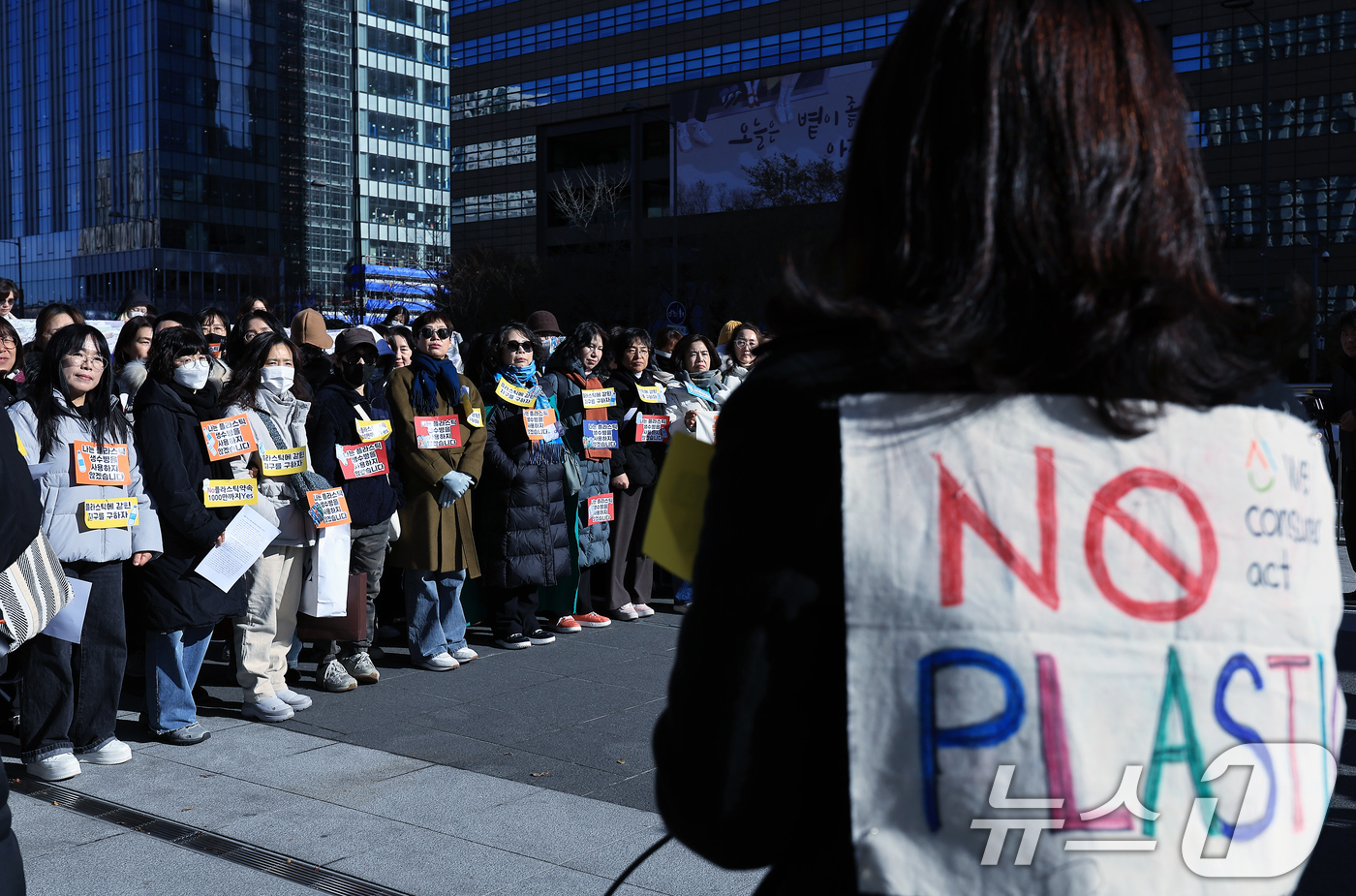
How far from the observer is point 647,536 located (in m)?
1.44

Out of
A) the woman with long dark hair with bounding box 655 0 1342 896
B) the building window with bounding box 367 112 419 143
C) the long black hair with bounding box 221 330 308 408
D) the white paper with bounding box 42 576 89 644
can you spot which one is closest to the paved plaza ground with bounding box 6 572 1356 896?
the white paper with bounding box 42 576 89 644

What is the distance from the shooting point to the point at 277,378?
6.05 m

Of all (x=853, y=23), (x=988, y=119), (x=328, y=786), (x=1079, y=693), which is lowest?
(x=328, y=786)

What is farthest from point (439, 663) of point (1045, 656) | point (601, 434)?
point (1045, 656)

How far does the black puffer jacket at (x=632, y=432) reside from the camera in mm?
8938

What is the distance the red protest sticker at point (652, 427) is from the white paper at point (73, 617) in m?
4.80

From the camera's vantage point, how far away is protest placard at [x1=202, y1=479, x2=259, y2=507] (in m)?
5.69

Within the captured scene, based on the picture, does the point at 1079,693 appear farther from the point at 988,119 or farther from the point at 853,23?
the point at 853,23

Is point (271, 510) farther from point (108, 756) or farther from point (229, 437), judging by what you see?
point (108, 756)

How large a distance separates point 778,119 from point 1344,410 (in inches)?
1694

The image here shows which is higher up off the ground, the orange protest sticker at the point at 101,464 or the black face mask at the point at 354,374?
the black face mask at the point at 354,374

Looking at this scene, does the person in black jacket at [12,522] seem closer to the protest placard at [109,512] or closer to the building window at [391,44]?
the protest placard at [109,512]

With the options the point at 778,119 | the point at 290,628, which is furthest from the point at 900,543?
the point at 778,119

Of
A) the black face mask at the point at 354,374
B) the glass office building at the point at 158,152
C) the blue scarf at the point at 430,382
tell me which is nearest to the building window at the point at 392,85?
the glass office building at the point at 158,152
